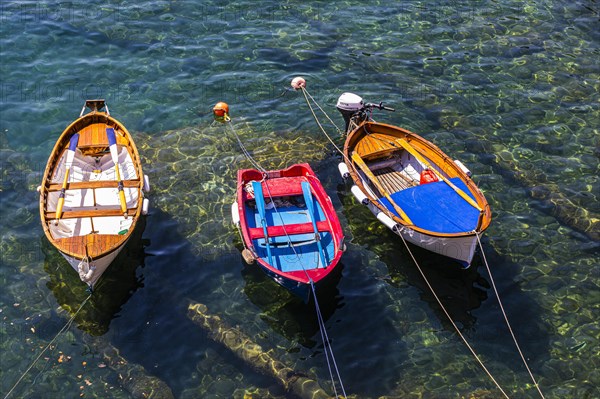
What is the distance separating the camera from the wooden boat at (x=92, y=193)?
61.9 ft

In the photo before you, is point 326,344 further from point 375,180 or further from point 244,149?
point 244,149

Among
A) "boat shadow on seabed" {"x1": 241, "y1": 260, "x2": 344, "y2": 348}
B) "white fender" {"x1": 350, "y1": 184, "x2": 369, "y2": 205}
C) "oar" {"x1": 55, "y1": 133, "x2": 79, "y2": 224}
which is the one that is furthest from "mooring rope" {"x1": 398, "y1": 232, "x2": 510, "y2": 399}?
"oar" {"x1": 55, "y1": 133, "x2": 79, "y2": 224}

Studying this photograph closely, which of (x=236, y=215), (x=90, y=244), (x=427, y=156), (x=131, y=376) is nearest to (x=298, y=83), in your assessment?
(x=427, y=156)

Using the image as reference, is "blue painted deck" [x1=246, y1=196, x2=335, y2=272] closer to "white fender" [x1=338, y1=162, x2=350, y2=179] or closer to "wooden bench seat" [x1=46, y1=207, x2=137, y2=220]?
"white fender" [x1=338, y1=162, x2=350, y2=179]

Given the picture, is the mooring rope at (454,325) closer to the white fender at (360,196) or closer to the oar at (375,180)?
the oar at (375,180)

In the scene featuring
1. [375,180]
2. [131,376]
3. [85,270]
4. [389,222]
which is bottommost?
[131,376]

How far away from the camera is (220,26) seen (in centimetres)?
3262

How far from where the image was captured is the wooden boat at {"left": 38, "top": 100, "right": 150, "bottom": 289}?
18.9 m

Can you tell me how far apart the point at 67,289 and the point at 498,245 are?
1437cm

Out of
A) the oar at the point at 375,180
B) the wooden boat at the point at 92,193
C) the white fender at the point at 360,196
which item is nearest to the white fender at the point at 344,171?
the oar at the point at 375,180

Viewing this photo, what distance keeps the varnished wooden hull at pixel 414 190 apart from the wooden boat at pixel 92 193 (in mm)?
7814

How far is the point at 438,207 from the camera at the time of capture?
68.8ft

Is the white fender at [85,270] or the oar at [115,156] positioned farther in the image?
the oar at [115,156]

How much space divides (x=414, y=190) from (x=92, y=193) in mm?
11240
